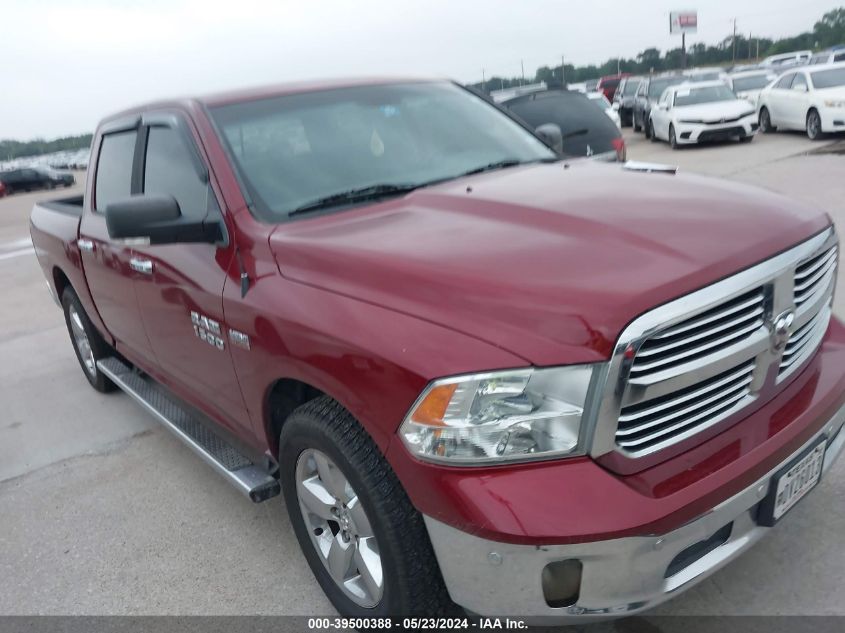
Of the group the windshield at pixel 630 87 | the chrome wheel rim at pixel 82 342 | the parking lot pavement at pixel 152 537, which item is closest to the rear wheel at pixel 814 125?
the windshield at pixel 630 87

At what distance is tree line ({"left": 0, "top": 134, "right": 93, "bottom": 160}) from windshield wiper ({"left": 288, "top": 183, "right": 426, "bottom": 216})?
287 feet

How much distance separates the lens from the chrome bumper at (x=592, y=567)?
1.85 m

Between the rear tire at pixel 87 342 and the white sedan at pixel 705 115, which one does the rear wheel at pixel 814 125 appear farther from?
the rear tire at pixel 87 342

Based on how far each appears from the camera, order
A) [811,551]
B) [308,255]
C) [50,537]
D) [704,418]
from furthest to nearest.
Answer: [50,537]
[811,551]
[308,255]
[704,418]

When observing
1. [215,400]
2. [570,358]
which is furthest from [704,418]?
[215,400]

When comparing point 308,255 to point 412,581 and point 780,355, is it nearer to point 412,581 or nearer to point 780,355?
point 412,581

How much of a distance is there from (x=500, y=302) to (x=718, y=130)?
51.8ft

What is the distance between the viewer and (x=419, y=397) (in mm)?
1958

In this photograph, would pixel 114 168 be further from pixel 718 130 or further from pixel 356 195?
pixel 718 130

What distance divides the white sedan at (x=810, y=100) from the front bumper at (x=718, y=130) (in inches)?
31.4

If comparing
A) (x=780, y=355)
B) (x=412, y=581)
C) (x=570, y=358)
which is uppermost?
(x=570, y=358)

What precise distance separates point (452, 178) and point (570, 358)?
1459 millimetres

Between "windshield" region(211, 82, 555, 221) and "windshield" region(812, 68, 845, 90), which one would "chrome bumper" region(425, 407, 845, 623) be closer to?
"windshield" region(211, 82, 555, 221)

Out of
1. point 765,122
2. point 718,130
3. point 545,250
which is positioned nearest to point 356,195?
point 545,250
